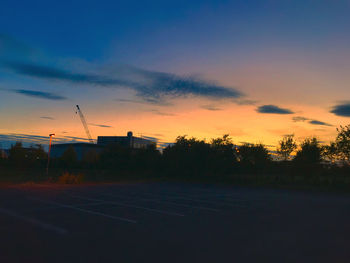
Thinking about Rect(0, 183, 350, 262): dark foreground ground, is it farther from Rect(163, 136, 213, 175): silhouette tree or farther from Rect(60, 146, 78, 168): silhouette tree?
Rect(60, 146, 78, 168): silhouette tree

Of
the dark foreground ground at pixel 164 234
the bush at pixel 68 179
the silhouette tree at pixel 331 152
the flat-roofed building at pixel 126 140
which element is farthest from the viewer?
the flat-roofed building at pixel 126 140

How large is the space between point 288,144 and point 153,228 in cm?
3867

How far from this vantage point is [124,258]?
5883mm

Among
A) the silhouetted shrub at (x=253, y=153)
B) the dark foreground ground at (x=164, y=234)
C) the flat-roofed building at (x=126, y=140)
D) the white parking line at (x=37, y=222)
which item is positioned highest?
the flat-roofed building at (x=126, y=140)

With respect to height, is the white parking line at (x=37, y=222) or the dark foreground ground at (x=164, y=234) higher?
the dark foreground ground at (x=164, y=234)

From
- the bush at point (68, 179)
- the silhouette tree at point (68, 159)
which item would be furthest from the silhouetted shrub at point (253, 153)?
the silhouette tree at point (68, 159)

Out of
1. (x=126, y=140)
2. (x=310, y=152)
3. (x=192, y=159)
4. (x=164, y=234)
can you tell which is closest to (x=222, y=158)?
(x=192, y=159)

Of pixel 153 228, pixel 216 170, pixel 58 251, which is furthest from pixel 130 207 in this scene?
pixel 216 170

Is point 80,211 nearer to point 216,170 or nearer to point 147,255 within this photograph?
point 147,255

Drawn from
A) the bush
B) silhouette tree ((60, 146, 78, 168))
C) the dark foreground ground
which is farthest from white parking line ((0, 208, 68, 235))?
silhouette tree ((60, 146, 78, 168))

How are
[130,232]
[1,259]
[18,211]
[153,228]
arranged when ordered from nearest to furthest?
[1,259] → [130,232] → [153,228] → [18,211]

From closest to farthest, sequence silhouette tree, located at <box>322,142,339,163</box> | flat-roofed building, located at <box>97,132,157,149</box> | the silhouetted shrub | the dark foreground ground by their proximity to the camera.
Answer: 1. the dark foreground ground
2. silhouette tree, located at <box>322,142,339,163</box>
3. the silhouetted shrub
4. flat-roofed building, located at <box>97,132,157,149</box>

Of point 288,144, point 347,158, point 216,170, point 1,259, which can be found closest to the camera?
point 1,259

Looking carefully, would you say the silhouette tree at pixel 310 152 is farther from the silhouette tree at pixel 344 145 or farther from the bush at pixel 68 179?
the bush at pixel 68 179
